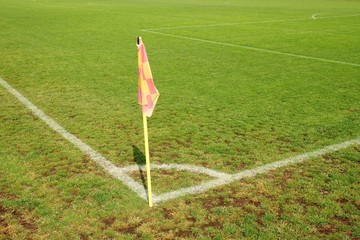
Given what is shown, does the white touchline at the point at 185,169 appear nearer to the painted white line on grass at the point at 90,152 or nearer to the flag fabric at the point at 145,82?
the painted white line on grass at the point at 90,152

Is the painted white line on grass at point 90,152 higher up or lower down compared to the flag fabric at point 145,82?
lower down

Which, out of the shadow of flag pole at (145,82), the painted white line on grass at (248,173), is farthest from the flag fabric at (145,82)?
the painted white line on grass at (248,173)

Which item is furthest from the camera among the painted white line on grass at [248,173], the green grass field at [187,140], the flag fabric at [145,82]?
the painted white line on grass at [248,173]

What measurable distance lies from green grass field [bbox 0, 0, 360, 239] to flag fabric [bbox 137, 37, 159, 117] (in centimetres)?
94

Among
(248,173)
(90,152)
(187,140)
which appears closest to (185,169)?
(248,173)

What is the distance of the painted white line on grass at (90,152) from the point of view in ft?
13.1

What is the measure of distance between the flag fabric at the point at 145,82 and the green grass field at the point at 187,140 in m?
0.94

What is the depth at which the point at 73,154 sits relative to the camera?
473 cm

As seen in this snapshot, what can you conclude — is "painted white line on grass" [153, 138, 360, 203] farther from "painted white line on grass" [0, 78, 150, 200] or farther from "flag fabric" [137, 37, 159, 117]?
"flag fabric" [137, 37, 159, 117]

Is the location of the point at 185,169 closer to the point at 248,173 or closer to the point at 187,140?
the point at 248,173

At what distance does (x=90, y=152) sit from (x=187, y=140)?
3.98 ft

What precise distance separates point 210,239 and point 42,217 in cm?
145

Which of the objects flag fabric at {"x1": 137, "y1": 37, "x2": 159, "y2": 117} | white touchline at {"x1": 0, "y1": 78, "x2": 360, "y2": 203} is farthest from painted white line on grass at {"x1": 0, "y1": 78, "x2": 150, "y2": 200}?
flag fabric at {"x1": 137, "y1": 37, "x2": 159, "y2": 117}

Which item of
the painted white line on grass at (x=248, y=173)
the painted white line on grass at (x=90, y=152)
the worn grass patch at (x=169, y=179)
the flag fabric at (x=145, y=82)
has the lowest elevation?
the painted white line on grass at (x=248, y=173)
